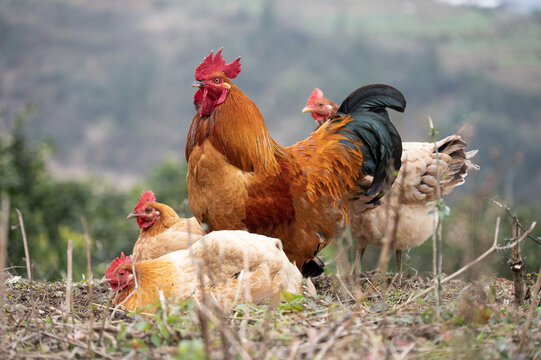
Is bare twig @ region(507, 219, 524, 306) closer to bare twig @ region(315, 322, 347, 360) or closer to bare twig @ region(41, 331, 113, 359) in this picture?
bare twig @ region(315, 322, 347, 360)

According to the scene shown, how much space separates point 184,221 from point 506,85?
51.0 metres

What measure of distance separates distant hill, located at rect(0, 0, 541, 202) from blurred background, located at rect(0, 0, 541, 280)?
0.68 feet

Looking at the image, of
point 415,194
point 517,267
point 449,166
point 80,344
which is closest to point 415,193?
point 415,194

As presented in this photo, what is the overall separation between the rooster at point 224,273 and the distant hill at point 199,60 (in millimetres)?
46215

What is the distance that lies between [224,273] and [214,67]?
6.09 ft

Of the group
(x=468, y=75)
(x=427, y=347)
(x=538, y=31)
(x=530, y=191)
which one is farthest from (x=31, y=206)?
(x=468, y=75)

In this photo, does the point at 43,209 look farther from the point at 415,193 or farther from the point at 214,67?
the point at 415,193

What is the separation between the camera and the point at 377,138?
17.4ft

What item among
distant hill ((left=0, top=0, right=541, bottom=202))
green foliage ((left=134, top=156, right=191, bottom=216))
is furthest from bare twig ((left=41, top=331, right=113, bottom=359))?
distant hill ((left=0, top=0, right=541, bottom=202))

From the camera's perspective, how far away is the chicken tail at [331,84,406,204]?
207 inches

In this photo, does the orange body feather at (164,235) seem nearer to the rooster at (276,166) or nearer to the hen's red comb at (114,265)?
the rooster at (276,166)

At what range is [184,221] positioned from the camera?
514 cm

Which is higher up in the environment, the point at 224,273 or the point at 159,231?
the point at 159,231

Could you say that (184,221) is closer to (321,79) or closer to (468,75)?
(468,75)
